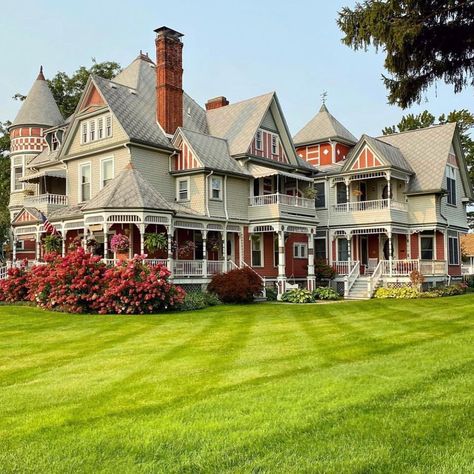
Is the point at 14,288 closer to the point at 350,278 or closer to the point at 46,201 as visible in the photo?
the point at 46,201

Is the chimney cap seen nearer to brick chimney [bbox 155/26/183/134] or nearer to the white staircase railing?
brick chimney [bbox 155/26/183/134]

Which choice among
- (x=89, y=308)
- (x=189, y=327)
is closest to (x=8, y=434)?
(x=189, y=327)

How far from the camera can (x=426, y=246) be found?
112ft

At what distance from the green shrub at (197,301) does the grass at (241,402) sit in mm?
8389

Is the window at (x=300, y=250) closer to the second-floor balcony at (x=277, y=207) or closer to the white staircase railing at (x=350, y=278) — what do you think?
the second-floor balcony at (x=277, y=207)

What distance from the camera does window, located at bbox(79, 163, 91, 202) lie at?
29769 millimetres

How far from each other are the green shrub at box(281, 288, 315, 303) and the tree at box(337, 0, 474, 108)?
1323 centimetres

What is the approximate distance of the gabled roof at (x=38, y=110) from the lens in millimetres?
36188

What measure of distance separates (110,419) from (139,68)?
28872 mm

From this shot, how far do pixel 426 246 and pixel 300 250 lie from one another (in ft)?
25.3

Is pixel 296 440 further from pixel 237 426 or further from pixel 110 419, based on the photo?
pixel 110 419

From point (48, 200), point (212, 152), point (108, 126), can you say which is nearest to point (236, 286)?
point (212, 152)

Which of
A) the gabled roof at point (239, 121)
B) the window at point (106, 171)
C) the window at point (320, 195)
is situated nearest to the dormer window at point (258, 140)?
the gabled roof at point (239, 121)

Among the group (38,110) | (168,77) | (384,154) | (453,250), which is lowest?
(453,250)
